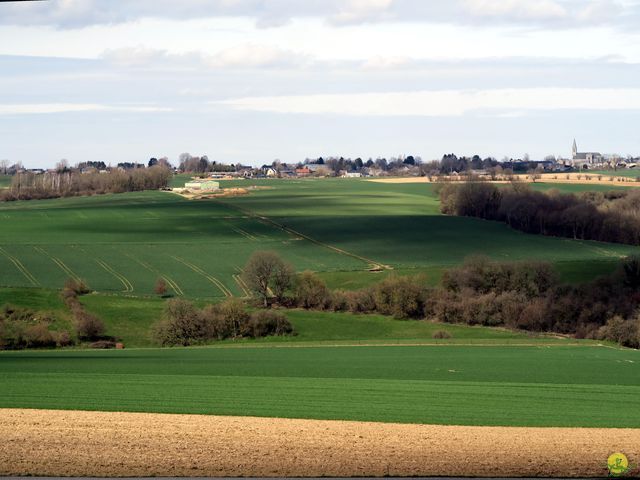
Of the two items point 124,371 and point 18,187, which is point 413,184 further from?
point 124,371

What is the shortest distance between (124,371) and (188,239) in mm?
54928

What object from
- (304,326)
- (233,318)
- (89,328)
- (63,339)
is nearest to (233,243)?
(304,326)

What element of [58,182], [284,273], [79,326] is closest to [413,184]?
[58,182]

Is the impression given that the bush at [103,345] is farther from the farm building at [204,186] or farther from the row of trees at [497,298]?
the farm building at [204,186]

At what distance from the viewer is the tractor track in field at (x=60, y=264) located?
68.2m

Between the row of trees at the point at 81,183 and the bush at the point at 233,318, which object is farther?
the row of trees at the point at 81,183

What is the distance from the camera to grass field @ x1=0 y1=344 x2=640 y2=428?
24859mm

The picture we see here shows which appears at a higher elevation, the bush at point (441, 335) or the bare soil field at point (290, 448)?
the bare soil field at point (290, 448)

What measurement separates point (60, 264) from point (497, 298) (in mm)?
32442

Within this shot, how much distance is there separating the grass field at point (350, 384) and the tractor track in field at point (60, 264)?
24714 mm

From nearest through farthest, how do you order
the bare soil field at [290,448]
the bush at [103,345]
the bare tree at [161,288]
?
the bare soil field at [290,448]
the bush at [103,345]
the bare tree at [161,288]

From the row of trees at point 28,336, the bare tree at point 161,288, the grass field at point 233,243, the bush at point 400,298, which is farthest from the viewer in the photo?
the grass field at point 233,243

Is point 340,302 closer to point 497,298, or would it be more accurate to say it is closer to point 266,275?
point 266,275

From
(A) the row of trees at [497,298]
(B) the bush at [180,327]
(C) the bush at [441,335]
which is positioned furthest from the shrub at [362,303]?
(B) the bush at [180,327]
